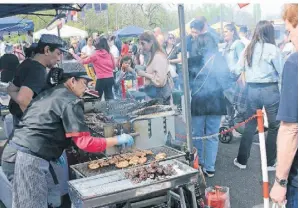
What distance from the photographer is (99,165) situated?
317 centimetres

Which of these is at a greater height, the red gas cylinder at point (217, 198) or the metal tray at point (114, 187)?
the metal tray at point (114, 187)

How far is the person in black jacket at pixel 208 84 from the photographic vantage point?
4.43 m

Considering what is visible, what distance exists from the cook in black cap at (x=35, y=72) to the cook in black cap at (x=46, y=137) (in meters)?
0.77

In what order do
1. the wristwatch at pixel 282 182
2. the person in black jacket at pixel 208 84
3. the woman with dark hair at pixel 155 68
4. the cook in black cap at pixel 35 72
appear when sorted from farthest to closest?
the woman with dark hair at pixel 155 68 → the person in black jacket at pixel 208 84 → the cook in black cap at pixel 35 72 → the wristwatch at pixel 282 182

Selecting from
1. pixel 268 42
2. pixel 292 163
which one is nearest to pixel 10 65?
pixel 268 42

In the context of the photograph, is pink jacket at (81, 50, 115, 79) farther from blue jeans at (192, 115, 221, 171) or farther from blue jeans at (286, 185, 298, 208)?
blue jeans at (286, 185, 298, 208)

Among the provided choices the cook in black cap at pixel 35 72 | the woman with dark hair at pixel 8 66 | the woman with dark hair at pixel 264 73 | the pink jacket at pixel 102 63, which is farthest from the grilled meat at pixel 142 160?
the pink jacket at pixel 102 63

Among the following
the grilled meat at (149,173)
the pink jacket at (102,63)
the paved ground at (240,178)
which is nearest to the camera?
the grilled meat at (149,173)

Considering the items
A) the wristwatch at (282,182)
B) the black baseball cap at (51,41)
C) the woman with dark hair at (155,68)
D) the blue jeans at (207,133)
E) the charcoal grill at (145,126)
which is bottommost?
the blue jeans at (207,133)

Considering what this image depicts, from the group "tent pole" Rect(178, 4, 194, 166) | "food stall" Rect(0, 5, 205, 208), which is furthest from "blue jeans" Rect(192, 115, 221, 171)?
"tent pole" Rect(178, 4, 194, 166)

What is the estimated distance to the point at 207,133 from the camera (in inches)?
182

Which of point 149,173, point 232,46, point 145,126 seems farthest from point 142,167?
point 232,46

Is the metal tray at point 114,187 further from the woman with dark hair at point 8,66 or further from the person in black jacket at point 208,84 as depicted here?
the woman with dark hair at point 8,66

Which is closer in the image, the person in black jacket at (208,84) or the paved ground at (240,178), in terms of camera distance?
the paved ground at (240,178)
